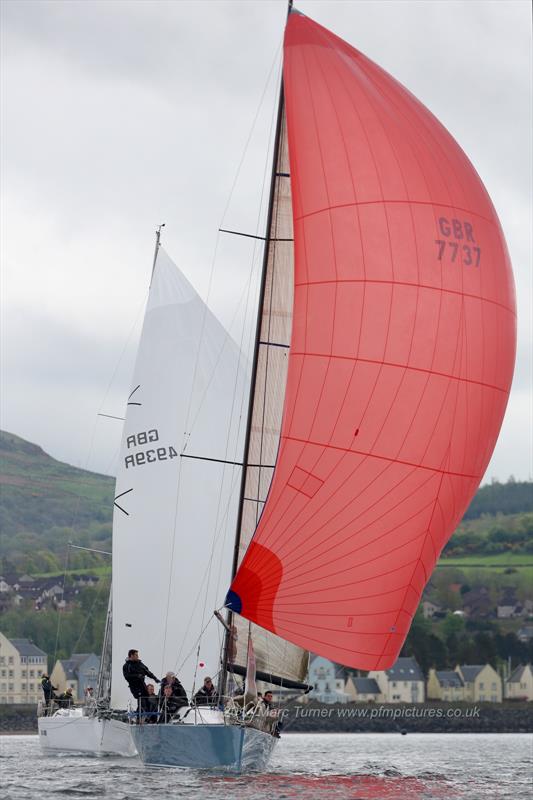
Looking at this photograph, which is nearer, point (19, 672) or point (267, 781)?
point (267, 781)

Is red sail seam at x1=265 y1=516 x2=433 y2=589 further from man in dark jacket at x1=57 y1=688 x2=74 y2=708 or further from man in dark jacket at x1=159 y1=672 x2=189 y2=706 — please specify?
man in dark jacket at x1=57 y1=688 x2=74 y2=708

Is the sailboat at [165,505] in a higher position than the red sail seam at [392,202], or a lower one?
lower

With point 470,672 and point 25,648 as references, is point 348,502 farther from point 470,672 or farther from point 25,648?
point 470,672

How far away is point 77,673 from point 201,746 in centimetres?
8351

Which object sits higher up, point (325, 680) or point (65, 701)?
point (325, 680)

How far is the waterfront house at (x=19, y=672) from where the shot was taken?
103 meters

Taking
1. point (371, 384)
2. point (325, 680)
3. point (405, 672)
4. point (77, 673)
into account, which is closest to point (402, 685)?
point (405, 672)

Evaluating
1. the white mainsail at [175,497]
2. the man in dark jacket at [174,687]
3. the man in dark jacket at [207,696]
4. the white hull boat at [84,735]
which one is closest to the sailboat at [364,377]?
the man in dark jacket at [207,696]

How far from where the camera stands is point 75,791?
21688 mm

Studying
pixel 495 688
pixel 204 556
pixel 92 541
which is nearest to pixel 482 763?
pixel 204 556

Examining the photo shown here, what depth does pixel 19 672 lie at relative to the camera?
104375 mm

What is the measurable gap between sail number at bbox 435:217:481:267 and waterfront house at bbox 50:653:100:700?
82.7 m

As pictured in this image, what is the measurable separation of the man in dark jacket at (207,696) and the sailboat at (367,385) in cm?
44

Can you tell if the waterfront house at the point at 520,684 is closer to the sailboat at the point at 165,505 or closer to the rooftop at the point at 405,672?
the rooftop at the point at 405,672
